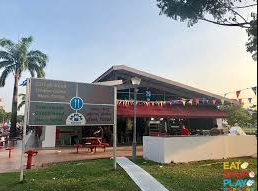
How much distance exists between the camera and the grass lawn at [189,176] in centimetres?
818

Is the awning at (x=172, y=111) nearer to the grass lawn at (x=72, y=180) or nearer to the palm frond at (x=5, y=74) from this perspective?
the grass lawn at (x=72, y=180)

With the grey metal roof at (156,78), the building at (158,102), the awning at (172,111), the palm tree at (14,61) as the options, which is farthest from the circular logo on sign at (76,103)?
the palm tree at (14,61)

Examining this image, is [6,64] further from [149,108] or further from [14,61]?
[149,108]

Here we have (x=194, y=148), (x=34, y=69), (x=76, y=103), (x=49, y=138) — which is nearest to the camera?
(x=76, y=103)

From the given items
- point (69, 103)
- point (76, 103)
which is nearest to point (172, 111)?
point (76, 103)

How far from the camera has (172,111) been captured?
23375 millimetres

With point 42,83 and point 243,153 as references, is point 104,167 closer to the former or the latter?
point 42,83

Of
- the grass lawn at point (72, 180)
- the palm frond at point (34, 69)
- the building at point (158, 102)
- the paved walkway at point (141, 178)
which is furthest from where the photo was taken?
the palm frond at point (34, 69)

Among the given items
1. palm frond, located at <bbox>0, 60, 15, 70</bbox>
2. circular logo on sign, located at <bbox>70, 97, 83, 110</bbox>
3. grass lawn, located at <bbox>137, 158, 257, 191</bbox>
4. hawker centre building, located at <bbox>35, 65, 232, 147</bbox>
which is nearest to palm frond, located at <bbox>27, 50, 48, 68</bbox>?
palm frond, located at <bbox>0, 60, 15, 70</bbox>

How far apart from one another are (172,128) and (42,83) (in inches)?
691

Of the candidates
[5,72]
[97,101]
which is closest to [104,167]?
[97,101]

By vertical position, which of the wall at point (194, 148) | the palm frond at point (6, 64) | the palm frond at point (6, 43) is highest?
the palm frond at point (6, 43)

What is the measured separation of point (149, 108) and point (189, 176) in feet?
44.1

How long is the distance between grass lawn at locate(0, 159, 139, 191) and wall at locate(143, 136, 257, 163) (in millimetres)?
2657
